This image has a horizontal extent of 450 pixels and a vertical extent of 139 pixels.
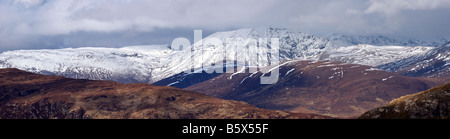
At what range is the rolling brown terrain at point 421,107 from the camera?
151m

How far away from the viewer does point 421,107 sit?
154875 millimetres

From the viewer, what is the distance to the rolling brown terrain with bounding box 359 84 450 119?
150625mm
